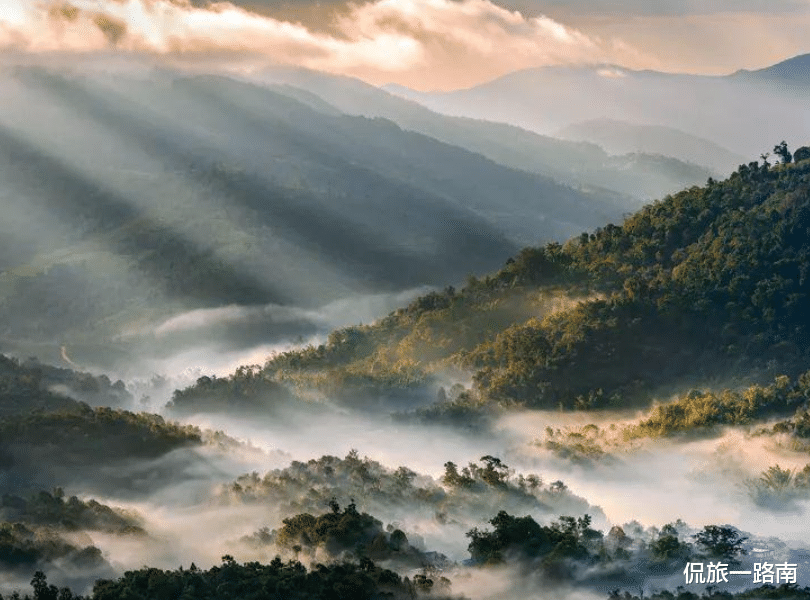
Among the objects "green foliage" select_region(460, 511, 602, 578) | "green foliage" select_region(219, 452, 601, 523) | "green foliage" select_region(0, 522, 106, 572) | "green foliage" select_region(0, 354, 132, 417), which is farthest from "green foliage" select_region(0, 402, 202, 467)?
"green foliage" select_region(460, 511, 602, 578)

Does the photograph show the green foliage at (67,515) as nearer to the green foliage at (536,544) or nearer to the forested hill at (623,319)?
the green foliage at (536,544)

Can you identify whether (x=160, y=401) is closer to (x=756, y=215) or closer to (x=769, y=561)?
(x=756, y=215)

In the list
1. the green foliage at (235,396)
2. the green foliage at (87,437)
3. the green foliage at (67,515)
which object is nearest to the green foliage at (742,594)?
the green foliage at (67,515)

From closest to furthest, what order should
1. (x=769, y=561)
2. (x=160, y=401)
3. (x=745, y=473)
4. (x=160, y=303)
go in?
(x=769, y=561) < (x=745, y=473) < (x=160, y=401) < (x=160, y=303)

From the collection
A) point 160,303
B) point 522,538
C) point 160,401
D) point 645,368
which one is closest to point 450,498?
point 522,538

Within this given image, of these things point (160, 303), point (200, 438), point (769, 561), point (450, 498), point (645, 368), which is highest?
point (160, 303)

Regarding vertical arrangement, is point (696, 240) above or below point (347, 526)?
above

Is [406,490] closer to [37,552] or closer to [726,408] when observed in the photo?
[37,552]

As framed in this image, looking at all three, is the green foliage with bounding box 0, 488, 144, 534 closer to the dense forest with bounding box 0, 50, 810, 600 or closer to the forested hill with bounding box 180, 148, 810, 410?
the dense forest with bounding box 0, 50, 810, 600
